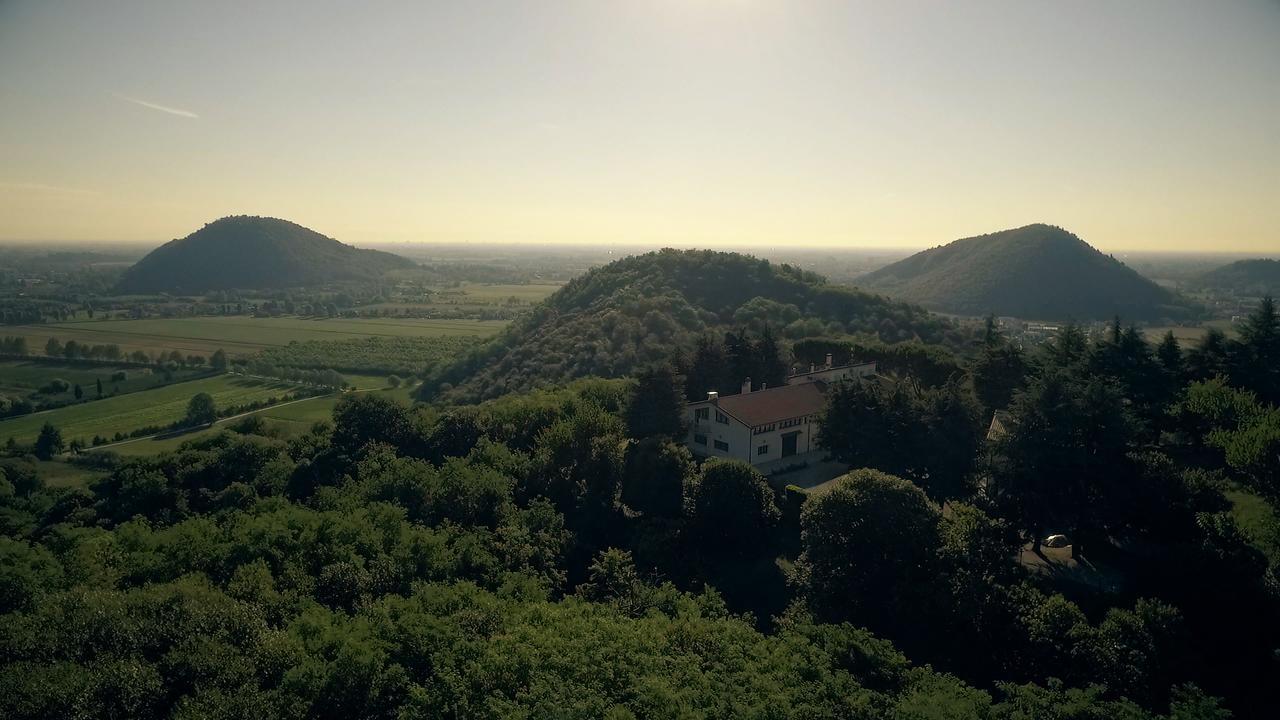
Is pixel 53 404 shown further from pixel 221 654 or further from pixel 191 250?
pixel 191 250

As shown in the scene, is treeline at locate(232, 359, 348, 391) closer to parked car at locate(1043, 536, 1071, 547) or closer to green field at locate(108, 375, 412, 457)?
green field at locate(108, 375, 412, 457)

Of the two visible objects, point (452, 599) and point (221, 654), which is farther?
point (452, 599)

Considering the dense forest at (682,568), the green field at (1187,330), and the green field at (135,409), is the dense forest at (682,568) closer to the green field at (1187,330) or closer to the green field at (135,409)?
the green field at (135,409)

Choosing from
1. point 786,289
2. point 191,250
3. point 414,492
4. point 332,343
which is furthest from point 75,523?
point 191,250

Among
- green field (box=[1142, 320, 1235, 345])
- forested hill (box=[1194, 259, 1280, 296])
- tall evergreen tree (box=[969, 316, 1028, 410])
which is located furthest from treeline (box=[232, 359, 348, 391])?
forested hill (box=[1194, 259, 1280, 296])

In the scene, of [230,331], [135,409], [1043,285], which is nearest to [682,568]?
[135,409]

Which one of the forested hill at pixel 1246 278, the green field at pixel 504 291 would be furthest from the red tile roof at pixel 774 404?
the forested hill at pixel 1246 278
